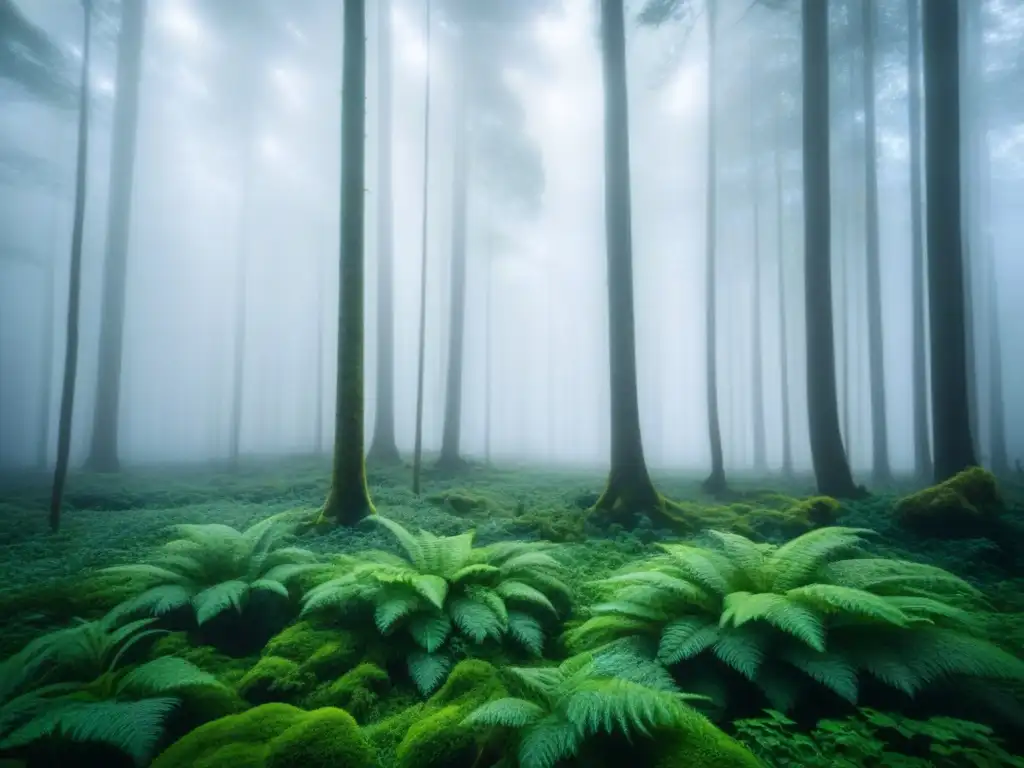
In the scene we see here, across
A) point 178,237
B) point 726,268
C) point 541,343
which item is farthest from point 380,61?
point 178,237

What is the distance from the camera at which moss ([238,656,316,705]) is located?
3.34 metres

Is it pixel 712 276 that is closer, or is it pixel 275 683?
pixel 275 683

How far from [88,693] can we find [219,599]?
1.18 meters

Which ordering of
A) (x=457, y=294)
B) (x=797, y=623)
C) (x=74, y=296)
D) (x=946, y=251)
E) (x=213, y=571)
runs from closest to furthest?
(x=797, y=623) → (x=213, y=571) → (x=74, y=296) → (x=946, y=251) → (x=457, y=294)

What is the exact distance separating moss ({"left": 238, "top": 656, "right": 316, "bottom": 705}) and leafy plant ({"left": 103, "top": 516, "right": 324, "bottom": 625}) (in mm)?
711

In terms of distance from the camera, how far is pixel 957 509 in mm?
7078

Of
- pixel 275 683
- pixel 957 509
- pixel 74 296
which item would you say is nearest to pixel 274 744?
pixel 275 683

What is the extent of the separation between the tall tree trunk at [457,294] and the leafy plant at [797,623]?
14821mm

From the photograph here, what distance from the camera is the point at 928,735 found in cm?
226

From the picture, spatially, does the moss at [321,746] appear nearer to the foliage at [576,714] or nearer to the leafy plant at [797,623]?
the foliage at [576,714]

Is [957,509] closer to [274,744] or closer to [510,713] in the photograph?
[510,713]

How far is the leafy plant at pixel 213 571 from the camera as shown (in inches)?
161

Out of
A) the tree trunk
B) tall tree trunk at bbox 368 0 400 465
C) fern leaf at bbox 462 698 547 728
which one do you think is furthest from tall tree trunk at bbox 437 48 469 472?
fern leaf at bbox 462 698 547 728

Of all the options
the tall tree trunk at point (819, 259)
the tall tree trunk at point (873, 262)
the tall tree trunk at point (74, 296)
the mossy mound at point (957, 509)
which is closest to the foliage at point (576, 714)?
the mossy mound at point (957, 509)
